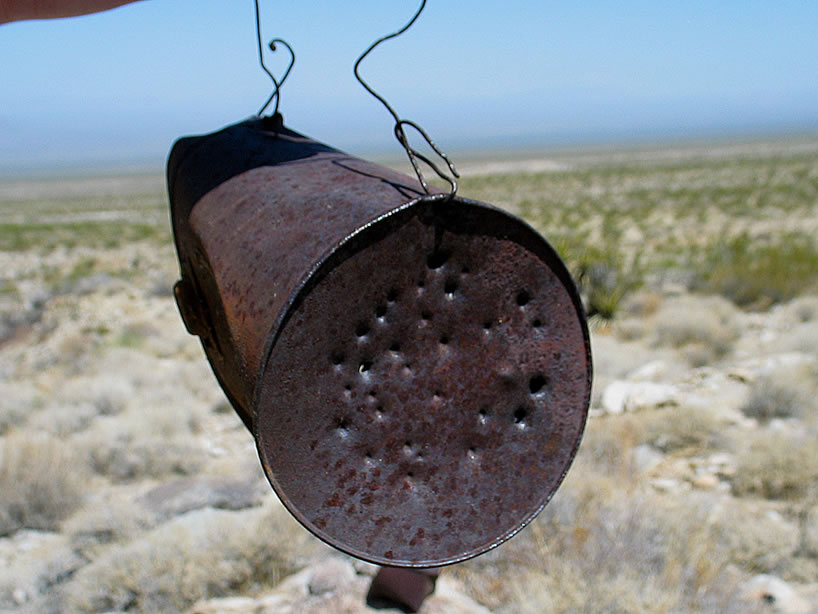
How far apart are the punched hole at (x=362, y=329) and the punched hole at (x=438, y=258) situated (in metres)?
0.19

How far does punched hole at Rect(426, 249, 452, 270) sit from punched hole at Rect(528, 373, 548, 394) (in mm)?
376

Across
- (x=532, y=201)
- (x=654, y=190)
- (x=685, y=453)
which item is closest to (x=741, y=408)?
(x=685, y=453)

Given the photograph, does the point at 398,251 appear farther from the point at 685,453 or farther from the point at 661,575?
the point at 685,453

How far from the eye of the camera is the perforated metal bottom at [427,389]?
157 cm

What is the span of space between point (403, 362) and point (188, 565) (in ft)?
11.3

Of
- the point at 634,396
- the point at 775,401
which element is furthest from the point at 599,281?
the point at 775,401

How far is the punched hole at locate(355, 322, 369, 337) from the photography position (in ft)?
5.30

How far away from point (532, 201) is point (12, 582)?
32.9m

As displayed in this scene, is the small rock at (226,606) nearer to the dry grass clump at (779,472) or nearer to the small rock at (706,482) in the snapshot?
the small rock at (706,482)

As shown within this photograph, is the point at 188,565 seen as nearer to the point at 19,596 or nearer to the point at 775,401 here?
the point at 19,596

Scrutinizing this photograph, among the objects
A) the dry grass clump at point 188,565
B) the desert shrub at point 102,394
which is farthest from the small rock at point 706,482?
the desert shrub at point 102,394

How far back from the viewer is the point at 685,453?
6285 mm

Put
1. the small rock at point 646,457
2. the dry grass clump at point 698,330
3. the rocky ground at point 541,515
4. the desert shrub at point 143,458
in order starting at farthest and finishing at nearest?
the dry grass clump at point 698,330
the desert shrub at point 143,458
the small rock at point 646,457
the rocky ground at point 541,515

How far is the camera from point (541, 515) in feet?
15.6
